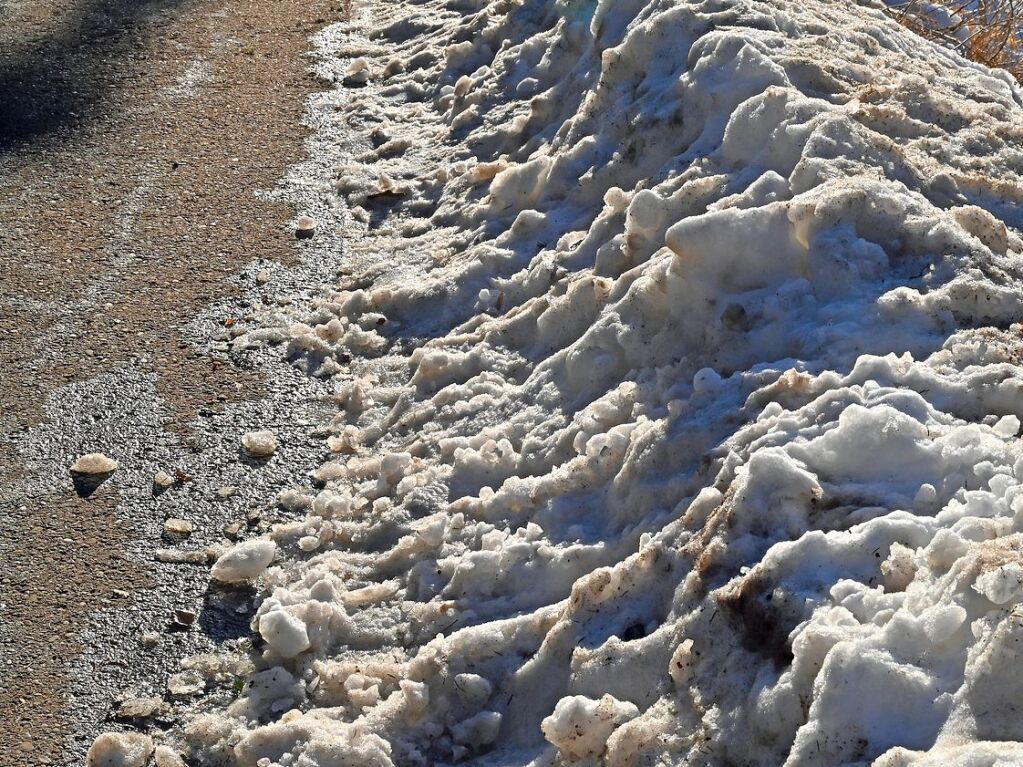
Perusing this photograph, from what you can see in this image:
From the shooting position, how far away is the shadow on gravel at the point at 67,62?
6.22 m

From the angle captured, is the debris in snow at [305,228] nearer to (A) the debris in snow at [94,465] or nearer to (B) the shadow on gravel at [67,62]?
(A) the debris in snow at [94,465]

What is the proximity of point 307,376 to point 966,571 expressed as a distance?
9.18 ft

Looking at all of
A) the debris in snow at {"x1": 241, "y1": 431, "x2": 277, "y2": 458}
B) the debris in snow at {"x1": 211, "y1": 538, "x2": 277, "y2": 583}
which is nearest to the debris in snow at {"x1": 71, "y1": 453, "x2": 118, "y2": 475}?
the debris in snow at {"x1": 241, "y1": 431, "x2": 277, "y2": 458}

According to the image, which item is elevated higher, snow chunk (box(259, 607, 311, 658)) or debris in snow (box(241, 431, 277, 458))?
snow chunk (box(259, 607, 311, 658))

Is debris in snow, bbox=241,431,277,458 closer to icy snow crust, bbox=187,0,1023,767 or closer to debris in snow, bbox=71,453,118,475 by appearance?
icy snow crust, bbox=187,0,1023,767

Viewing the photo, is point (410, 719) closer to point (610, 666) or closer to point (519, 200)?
point (610, 666)

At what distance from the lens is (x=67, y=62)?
6.82 meters

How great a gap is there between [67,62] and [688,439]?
5.34 m

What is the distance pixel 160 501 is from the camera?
12.4ft

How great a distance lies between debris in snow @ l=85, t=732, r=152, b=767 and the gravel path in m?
0.10

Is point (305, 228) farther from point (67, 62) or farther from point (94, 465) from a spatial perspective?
point (67, 62)

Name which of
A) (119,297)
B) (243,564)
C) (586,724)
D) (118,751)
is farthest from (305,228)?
(586,724)

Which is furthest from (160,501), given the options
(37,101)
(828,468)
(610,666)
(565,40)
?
(37,101)

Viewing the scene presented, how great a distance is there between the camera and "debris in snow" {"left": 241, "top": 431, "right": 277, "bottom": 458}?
3.97 m
